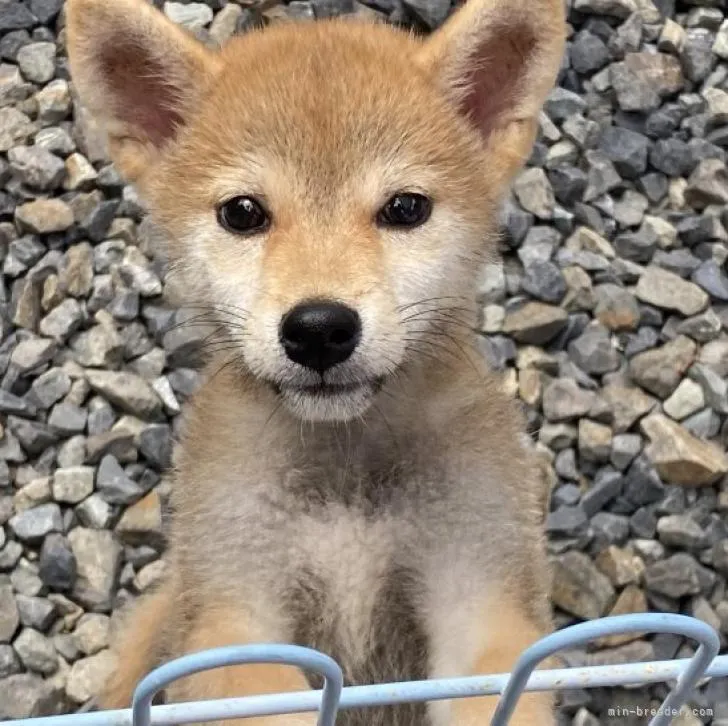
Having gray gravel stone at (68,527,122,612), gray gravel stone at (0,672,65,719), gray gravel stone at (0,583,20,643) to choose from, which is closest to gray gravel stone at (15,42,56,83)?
gray gravel stone at (68,527,122,612)

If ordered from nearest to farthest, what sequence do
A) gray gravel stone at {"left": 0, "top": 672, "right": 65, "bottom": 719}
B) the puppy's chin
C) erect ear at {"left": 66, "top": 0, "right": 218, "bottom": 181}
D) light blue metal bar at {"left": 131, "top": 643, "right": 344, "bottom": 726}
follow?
1. light blue metal bar at {"left": 131, "top": 643, "right": 344, "bottom": 726}
2. the puppy's chin
3. erect ear at {"left": 66, "top": 0, "right": 218, "bottom": 181}
4. gray gravel stone at {"left": 0, "top": 672, "right": 65, "bottom": 719}

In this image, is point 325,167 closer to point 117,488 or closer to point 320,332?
point 320,332

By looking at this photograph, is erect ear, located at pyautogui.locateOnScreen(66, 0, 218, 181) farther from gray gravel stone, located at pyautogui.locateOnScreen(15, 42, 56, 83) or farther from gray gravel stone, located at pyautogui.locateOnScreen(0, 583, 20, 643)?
gray gravel stone, located at pyautogui.locateOnScreen(15, 42, 56, 83)

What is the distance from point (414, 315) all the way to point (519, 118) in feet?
1.19

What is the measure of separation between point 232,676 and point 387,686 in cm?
43

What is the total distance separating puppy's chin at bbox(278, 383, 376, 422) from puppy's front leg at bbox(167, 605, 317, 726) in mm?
280

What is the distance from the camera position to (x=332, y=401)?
1.20 metres

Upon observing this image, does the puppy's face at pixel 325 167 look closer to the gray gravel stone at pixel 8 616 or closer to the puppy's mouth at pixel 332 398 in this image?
the puppy's mouth at pixel 332 398

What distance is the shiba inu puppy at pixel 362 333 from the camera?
121 centimetres

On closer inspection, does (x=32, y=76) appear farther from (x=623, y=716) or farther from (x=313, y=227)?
(x=623, y=716)

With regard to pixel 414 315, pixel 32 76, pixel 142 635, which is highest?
pixel 414 315

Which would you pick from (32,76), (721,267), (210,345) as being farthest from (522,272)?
(32,76)

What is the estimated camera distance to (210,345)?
1.47 meters

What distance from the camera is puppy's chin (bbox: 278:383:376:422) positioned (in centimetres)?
120
